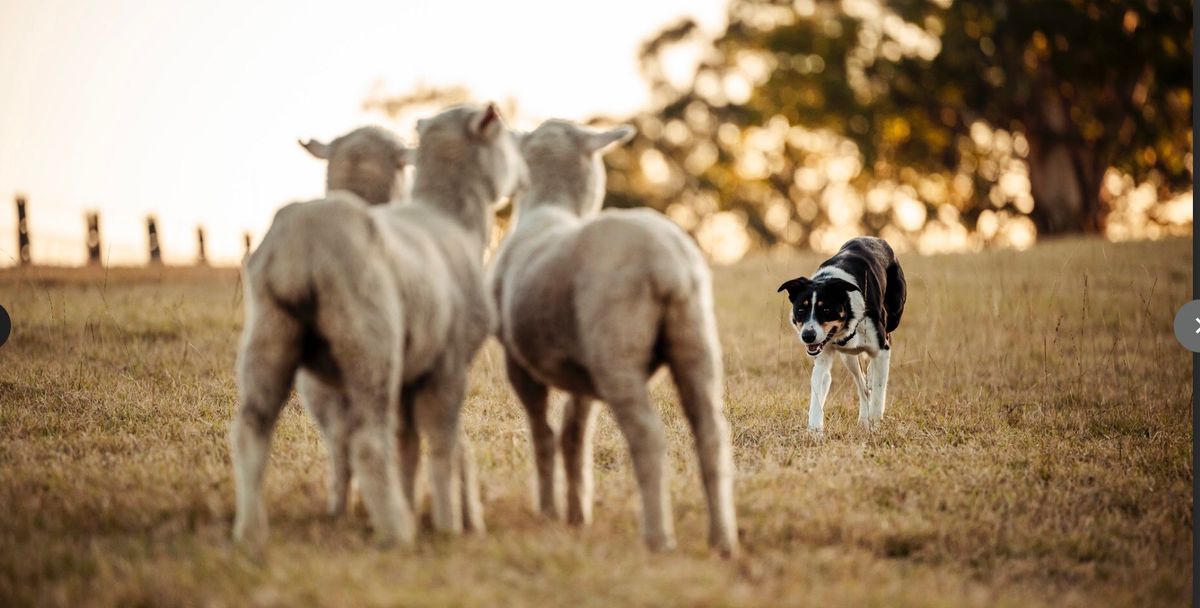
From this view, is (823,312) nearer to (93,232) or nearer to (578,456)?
(578,456)

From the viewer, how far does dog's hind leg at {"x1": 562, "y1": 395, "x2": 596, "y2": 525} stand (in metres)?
6.34

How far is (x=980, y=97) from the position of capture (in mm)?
32219

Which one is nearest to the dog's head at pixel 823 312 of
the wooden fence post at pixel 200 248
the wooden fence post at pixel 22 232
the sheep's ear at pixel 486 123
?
the sheep's ear at pixel 486 123

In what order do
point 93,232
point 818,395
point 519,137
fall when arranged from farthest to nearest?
1. point 93,232
2. point 818,395
3. point 519,137

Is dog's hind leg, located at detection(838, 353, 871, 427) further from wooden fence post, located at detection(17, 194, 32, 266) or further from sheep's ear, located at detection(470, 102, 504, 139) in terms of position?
wooden fence post, located at detection(17, 194, 32, 266)

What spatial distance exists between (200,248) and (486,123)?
19.1 m

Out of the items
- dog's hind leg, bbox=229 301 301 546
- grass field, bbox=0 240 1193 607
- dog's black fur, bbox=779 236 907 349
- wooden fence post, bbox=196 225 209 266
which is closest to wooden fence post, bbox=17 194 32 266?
wooden fence post, bbox=196 225 209 266

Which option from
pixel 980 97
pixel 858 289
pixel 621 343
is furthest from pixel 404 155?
pixel 980 97

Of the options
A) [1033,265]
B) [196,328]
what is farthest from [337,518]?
[1033,265]

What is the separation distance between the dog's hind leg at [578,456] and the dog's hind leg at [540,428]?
0.33 feet

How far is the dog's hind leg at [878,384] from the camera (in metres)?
9.59

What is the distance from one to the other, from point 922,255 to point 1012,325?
8960 mm

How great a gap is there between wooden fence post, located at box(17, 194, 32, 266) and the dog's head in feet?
58.1

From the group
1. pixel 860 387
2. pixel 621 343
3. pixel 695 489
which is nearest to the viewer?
pixel 621 343
